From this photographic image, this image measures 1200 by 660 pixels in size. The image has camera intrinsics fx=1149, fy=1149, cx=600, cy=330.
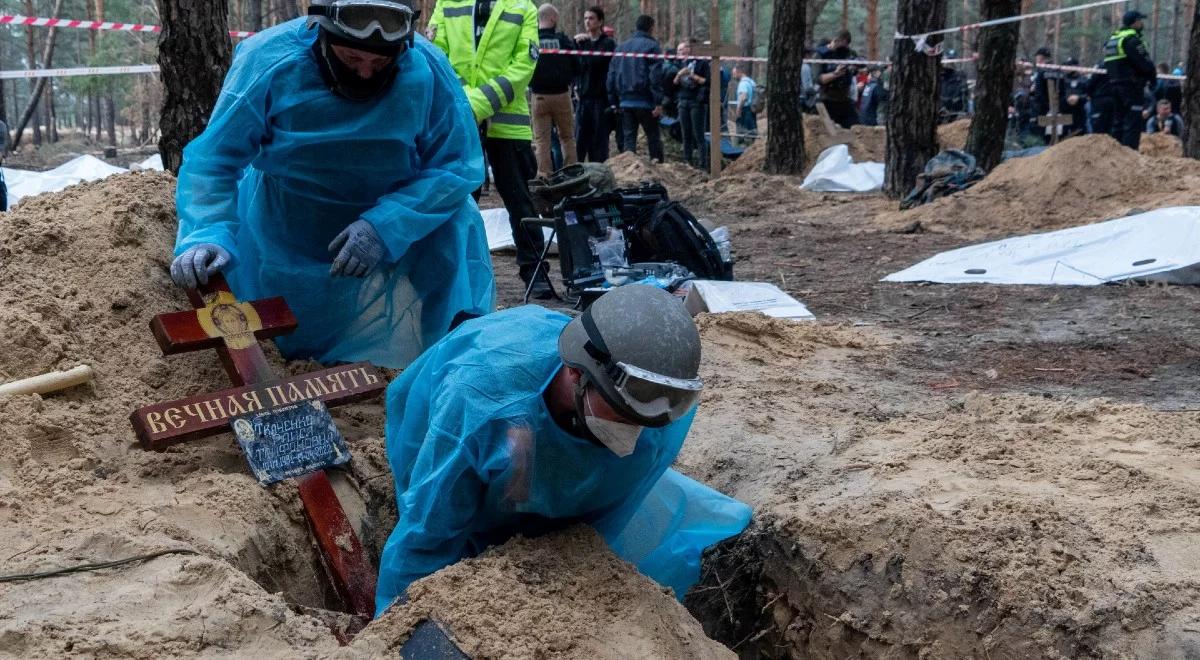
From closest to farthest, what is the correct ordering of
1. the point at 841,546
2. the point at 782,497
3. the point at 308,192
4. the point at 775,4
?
1. the point at 841,546
2. the point at 782,497
3. the point at 308,192
4. the point at 775,4

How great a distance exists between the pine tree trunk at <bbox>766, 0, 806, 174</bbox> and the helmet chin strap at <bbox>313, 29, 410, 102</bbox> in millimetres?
9814

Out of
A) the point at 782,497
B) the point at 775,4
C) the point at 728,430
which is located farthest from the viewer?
the point at 775,4

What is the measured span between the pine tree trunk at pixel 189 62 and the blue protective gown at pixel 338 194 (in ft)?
4.10

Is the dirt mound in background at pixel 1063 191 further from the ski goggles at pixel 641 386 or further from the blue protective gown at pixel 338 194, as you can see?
the ski goggles at pixel 641 386

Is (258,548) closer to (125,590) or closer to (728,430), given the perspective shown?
(125,590)

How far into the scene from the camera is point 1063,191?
29.4ft

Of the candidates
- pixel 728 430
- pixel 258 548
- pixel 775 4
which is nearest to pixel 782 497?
pixel 728 430

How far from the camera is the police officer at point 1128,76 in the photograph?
496 inches

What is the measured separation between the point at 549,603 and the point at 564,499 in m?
0.31

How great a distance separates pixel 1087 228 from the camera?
7.31 meters

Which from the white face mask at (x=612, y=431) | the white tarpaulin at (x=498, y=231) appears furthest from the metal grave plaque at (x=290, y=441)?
the white tarpaulin at (x=498, y=231)

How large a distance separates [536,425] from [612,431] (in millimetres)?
197

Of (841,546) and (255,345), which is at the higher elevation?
(255,345)

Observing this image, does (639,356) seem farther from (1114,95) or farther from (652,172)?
(1114,95)
